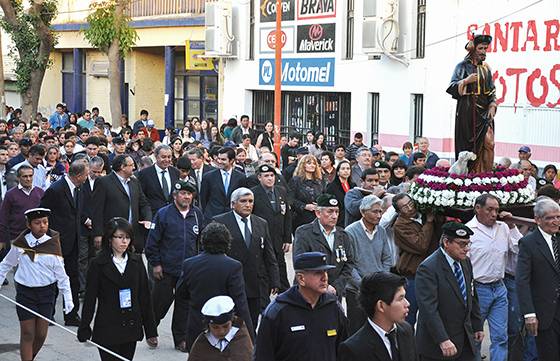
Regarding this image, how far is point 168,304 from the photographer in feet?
40.5

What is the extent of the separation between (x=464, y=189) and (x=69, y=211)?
5.07m

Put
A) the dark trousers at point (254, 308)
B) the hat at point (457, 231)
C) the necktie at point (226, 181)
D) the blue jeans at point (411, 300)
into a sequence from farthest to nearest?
the necktie at point (226, 181) → the dark trousers at point (254, 308) → the blue jeans at point (411, 300) → the hat at point (457, 231)

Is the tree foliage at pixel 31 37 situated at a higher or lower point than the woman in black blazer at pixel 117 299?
higher

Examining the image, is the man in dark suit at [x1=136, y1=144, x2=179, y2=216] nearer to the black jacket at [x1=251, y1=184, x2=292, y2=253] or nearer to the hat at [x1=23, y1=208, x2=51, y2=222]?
the black jacket at [x1=251, y1=184, x2=292, y2=253]

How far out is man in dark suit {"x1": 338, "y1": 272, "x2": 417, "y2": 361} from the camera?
252 inches

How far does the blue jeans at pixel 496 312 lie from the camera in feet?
34.9

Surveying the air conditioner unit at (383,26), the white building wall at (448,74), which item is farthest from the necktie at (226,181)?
the air conditioner unit at (383,26)

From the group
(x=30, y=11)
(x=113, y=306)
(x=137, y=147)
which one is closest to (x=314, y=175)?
(x=113, y=306)

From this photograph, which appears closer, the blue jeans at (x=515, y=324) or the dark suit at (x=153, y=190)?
the blue jeans at (x=515, y=324)

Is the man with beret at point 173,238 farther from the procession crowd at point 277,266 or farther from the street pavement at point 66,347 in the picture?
the street pavement at point 66,347

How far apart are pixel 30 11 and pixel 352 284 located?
2689 cm

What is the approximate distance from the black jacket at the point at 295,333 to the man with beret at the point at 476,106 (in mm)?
5436

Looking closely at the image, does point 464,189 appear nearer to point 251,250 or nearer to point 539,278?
point 539,278

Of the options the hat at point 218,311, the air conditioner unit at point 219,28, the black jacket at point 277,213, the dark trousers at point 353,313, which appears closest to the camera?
the hat at point 218,311
